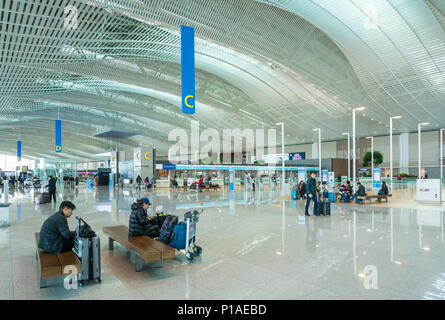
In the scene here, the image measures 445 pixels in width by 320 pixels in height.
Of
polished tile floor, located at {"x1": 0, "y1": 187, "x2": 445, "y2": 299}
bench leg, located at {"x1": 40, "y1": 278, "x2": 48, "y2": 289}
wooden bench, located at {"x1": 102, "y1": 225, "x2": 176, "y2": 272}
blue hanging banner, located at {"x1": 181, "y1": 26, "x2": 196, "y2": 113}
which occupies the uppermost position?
blue hanging banner, located at {"x1": 181, "y1": 26, "x2": 196, "y2": 113}

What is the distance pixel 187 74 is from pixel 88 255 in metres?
6.02

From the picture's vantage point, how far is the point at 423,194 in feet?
46.9

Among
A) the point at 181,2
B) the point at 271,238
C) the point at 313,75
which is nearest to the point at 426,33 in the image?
the point at 313,75

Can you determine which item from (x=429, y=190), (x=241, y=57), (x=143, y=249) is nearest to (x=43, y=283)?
(x=143, y=249)

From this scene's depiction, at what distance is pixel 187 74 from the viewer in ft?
27.5

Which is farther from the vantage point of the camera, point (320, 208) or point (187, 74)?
point (320, 208)

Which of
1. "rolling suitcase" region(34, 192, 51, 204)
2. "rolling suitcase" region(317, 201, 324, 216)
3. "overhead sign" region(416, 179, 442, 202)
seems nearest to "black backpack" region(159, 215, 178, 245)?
"rolling suitcase" region(317, 201, 324, 216)

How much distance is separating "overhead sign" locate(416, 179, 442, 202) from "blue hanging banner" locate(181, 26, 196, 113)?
13.1m

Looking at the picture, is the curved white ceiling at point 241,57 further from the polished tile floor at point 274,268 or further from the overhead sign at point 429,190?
the polished tile floor at point 274,268

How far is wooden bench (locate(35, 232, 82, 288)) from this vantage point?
3440 millimetres

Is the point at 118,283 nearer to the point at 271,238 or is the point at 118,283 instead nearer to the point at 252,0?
the point at 271,238

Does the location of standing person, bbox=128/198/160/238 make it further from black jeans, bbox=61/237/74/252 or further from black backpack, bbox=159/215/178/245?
black jeans, bbox=61/237/74/252

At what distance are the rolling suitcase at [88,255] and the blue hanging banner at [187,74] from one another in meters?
4.74

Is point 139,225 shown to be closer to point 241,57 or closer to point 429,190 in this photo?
point 429,190
